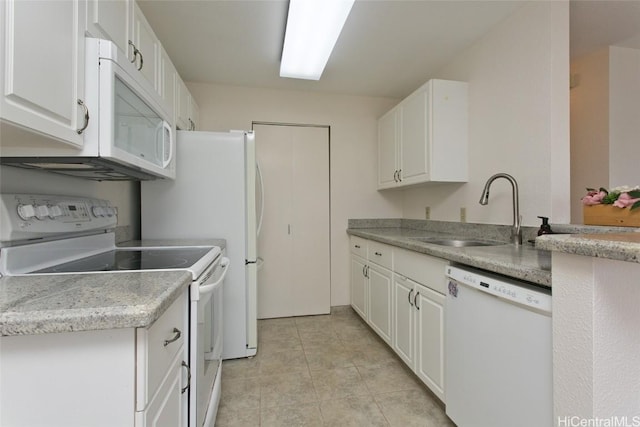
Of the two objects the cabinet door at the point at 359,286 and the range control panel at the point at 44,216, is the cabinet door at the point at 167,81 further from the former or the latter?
the cabinet door at the point at 359,286

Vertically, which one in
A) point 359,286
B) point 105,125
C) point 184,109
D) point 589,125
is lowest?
point 359,286

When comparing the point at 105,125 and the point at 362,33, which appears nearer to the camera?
the point at 105,125

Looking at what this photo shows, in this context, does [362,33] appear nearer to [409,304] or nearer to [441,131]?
[441,131]

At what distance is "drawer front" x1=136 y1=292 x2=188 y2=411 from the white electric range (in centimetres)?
11

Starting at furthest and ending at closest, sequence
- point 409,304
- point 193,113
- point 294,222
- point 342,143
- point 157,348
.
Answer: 1. point 342,143
2. point 294,222
3. point 193,113
4. point 409,304
5. point 157,348

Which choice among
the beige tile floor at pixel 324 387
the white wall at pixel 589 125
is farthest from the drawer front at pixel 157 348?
the white wall at pixel 589 125

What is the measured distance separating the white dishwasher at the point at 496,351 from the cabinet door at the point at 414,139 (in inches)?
45.5

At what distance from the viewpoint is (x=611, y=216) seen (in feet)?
4.40

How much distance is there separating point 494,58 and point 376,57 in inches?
34.7

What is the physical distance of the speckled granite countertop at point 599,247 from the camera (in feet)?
2.11

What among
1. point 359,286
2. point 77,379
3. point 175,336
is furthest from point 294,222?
point 77,379

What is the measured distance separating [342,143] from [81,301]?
2823 mm

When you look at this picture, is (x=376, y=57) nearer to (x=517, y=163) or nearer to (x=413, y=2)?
(x=413, y=2)

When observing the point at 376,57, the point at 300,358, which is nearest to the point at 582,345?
the point at 300,358
